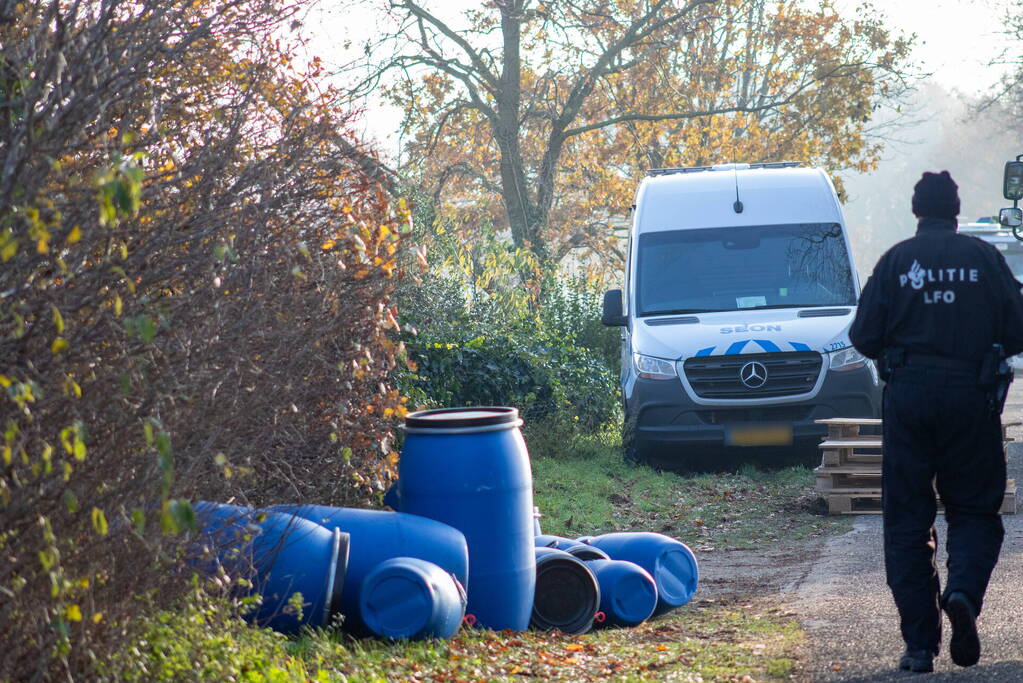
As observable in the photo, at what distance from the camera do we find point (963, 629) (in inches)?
190

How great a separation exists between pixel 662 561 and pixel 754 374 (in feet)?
15.6

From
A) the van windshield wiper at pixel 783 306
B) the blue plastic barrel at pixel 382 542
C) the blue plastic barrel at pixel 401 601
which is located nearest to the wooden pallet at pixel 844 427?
the van windshield wiper at pixel 783 306

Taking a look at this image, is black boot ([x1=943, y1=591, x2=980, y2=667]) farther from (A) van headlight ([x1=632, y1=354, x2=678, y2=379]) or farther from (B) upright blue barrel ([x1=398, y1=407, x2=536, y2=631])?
(A) van headlight ([x1=632, y1=354, x2=678, y2=379])

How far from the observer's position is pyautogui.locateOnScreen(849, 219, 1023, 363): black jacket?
16.6 feet

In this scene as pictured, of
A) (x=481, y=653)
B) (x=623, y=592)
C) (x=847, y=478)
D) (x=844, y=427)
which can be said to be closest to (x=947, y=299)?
(x=623, y=592)

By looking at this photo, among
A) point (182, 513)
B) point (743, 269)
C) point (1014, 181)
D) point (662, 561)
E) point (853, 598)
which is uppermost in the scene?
point (1014, 181)

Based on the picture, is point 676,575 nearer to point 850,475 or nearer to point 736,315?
point 850,475

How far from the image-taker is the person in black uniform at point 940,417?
4.98 metres

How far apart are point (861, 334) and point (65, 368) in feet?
10.4

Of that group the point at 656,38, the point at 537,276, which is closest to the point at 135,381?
the point at 537,276

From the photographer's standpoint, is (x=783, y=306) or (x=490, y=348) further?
(x=490, y=348)

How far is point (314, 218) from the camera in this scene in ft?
17.6

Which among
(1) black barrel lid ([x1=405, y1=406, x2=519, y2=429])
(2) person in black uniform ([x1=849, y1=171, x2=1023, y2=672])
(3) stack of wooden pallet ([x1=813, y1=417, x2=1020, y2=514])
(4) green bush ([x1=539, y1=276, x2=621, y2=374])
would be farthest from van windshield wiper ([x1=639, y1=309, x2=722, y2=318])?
(2) person in black uniform ([x1=849, y1=171, x2=1023, y2=672])

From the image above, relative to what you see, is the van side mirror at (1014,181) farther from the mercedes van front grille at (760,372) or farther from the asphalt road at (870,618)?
the asphalt road at (870,618)
